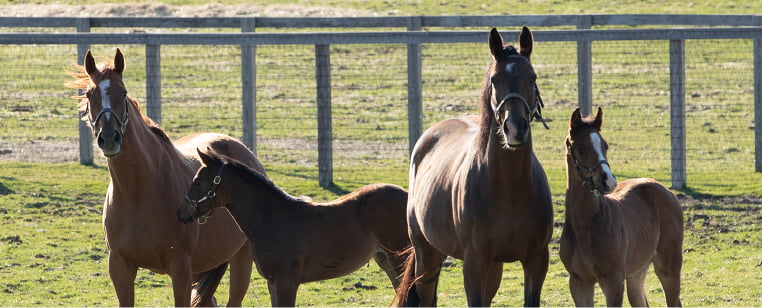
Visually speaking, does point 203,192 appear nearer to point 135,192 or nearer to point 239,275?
point 135,192

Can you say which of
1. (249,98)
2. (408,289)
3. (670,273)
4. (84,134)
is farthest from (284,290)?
(84,134)

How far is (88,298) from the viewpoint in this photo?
365 inches

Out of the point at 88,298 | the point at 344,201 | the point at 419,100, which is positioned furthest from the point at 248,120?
the point at 344,201

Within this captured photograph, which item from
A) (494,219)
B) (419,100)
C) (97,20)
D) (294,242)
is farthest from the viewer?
(97,20)

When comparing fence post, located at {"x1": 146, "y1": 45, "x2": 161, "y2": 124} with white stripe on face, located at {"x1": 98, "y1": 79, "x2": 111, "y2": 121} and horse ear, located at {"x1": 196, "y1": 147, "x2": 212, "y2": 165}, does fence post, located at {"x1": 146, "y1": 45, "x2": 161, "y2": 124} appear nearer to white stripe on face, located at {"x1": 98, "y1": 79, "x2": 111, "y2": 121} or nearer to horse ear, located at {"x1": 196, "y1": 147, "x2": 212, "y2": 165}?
horse ear, located at {"x1": 196, "y1": 147, "x2": 212, "y2": 165}

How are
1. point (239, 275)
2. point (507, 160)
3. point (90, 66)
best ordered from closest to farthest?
point (507, 160), point (90, 66), point (239, 275)

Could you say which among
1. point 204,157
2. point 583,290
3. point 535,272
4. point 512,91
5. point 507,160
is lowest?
point 583,290

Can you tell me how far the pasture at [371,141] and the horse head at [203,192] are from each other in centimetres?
208

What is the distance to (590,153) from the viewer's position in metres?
6.73

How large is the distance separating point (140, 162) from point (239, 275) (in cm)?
154

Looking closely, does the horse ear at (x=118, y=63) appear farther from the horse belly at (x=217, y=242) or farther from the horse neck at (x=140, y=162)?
the horse belly at (x=217, y=242)

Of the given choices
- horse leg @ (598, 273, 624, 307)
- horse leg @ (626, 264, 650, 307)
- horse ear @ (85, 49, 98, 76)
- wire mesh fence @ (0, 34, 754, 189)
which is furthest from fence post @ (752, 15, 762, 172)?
horse ear @ (85, 49, 98, 76)

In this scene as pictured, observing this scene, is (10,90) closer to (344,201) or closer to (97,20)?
(97,20)

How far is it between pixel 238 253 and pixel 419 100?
18.3 ft
